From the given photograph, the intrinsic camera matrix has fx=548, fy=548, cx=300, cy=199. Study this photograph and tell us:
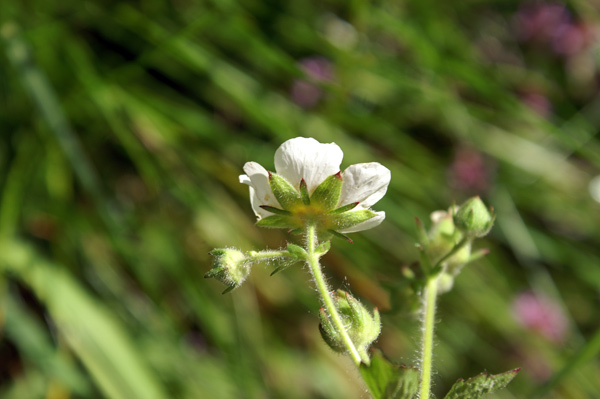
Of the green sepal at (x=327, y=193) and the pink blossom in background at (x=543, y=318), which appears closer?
the green sepal at (x=327, y=193)

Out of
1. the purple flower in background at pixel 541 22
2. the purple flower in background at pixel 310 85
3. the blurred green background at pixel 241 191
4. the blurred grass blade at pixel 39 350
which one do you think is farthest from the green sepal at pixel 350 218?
the purple flower in background at pixel 541 22

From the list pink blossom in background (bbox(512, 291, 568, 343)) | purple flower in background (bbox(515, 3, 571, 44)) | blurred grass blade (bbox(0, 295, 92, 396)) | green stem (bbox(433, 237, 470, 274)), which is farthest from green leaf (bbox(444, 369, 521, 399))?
purple flower in background (bbox(515, 3, 571, 44))

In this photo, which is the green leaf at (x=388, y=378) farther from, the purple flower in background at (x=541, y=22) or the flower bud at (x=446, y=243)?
the purple flower in background at (x=541, y=22)

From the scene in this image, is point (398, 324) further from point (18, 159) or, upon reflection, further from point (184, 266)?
point (18, 159)

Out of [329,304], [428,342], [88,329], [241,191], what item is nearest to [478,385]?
[428,342]

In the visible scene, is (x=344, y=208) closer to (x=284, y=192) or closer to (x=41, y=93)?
(x=284, y=192)

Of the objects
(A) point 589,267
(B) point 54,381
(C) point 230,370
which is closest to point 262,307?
(C) point 230,370
